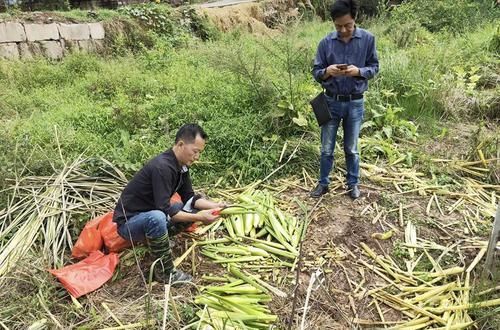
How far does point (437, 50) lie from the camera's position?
757cm

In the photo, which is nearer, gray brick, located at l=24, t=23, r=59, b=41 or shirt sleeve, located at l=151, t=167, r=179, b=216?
shirt sleeve, located at l=151, t=167, r=179, b=216

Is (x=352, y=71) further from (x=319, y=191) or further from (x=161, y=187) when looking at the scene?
(x=161, y=187)

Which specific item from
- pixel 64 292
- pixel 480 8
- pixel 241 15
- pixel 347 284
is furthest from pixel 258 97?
pixel 480 8

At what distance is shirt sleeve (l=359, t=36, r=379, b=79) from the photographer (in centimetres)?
360

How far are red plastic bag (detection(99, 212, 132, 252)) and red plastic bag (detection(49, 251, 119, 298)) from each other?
0.08 metres

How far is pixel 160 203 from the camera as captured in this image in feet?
9.60

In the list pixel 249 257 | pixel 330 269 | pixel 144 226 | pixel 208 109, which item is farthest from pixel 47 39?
pixel 330 269

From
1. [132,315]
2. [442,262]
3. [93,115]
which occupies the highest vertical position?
[93,115]

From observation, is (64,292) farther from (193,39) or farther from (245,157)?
(193,39)

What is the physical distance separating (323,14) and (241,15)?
12.0ft

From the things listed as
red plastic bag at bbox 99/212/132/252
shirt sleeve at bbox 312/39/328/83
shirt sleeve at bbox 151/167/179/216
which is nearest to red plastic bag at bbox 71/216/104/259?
red plastic bag at bbox 99/212/132/252

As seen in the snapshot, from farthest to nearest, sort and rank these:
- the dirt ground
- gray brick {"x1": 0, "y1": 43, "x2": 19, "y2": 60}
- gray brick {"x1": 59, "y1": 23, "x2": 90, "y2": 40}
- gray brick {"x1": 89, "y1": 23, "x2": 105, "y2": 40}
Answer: gray brick {"x1": 89, "y1": 23, "x2": 105, "y2": 40}
gray brick {"x1": 59, "y1": 23, "x2": 90, "y2": 40}
gray brick {"x1": 0, "y1": 43, "x2": 19, "y2": 60}
the dirt ground

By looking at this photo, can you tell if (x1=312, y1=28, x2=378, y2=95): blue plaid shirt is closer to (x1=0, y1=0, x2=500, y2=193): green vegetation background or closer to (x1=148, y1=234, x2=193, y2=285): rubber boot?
(x1=0, y1=0, x2=500, y2=193): green vegetation background

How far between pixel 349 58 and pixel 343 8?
0.46 meters
